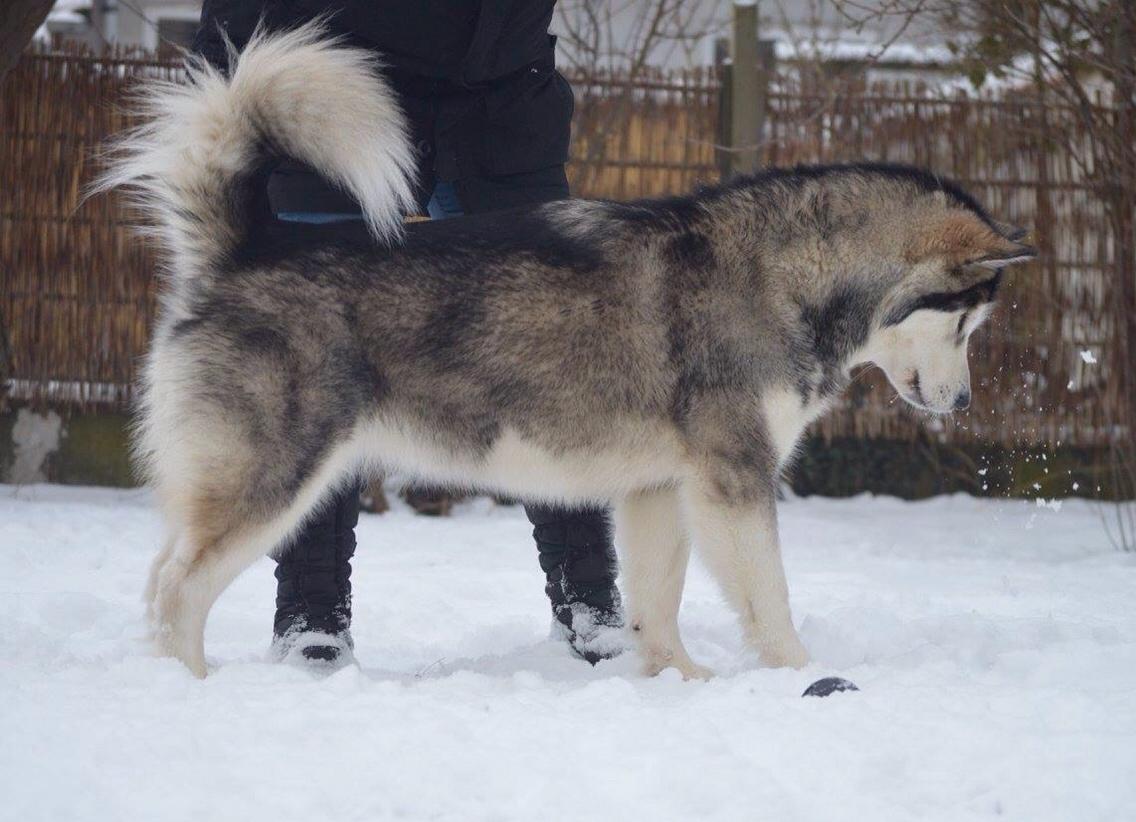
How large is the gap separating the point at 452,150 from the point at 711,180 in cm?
284

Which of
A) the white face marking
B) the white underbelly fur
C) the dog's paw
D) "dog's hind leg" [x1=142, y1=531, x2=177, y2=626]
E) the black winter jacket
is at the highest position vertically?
the black winter jacket

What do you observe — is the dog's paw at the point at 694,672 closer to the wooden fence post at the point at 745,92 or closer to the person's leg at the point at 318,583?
the person's leg at the point at 318,583

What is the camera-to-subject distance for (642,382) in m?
2.97

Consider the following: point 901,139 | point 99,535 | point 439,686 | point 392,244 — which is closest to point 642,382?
point 392,244

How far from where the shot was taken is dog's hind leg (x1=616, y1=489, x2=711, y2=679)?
3230 mm

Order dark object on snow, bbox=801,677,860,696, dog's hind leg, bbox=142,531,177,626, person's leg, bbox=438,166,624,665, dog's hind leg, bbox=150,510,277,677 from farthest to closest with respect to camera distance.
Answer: person's leg, bbox=438,166,624,665 → dog's hind leg, bbox=142,531,177,626 → dog's hind leg, bbox=150,510,277,677 → dark object on snow, bbox=801,677,860,696

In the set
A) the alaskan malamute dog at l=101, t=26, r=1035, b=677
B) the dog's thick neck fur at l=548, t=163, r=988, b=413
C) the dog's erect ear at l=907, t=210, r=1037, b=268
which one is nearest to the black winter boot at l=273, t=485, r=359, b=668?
the alaskan malamute dog at l=101, t=26, r=1035, b=677

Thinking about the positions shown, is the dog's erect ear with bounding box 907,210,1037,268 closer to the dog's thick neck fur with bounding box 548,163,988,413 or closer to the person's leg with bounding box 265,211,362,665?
the dog's thick neck fur with bounding box 548,163,988,413

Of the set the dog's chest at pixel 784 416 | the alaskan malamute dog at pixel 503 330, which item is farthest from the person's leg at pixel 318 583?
the dog's chest at pixel 784 416

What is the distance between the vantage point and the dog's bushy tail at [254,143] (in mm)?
2828

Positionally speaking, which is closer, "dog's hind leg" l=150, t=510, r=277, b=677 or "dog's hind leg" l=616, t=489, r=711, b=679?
"dog's hind leg" l=150, t=510, r=277, b=677

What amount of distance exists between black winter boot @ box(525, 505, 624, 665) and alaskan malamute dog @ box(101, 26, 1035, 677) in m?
0.24

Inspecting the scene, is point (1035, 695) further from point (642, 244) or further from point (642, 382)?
point (642, 244)

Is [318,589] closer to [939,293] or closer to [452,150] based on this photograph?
[452,150]
